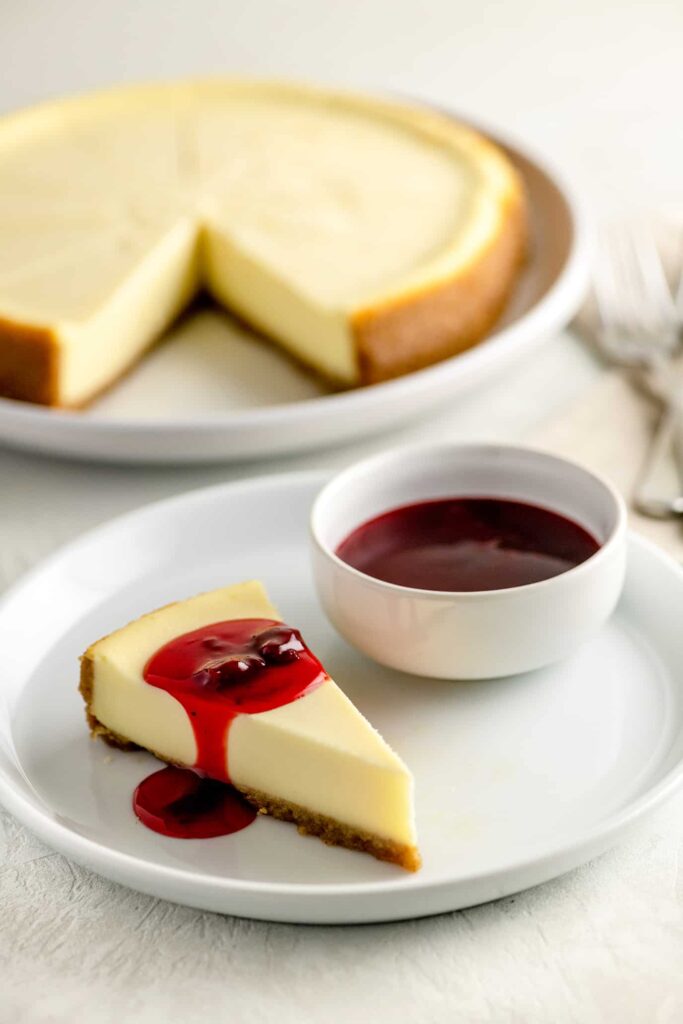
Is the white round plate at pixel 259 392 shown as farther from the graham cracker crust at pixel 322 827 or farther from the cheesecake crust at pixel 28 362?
the graham cracker crust at pixel 322 827

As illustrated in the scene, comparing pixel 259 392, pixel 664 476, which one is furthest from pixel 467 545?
pixel 259 392

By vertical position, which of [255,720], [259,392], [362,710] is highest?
[255,720]

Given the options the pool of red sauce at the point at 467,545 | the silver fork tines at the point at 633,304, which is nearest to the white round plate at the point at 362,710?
the pool of red sauce at the point at 467,545

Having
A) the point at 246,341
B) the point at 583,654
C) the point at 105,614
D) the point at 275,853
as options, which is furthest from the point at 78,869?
the point at 246,341

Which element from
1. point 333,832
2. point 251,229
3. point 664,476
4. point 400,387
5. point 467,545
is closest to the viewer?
point 333,832

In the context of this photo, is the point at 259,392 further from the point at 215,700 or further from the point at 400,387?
the point at 215,700

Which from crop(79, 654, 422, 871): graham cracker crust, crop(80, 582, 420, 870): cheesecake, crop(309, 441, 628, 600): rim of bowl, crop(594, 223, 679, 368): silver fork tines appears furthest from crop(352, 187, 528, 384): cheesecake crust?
crop(79, 654, 422, 871): graham cracker crust
